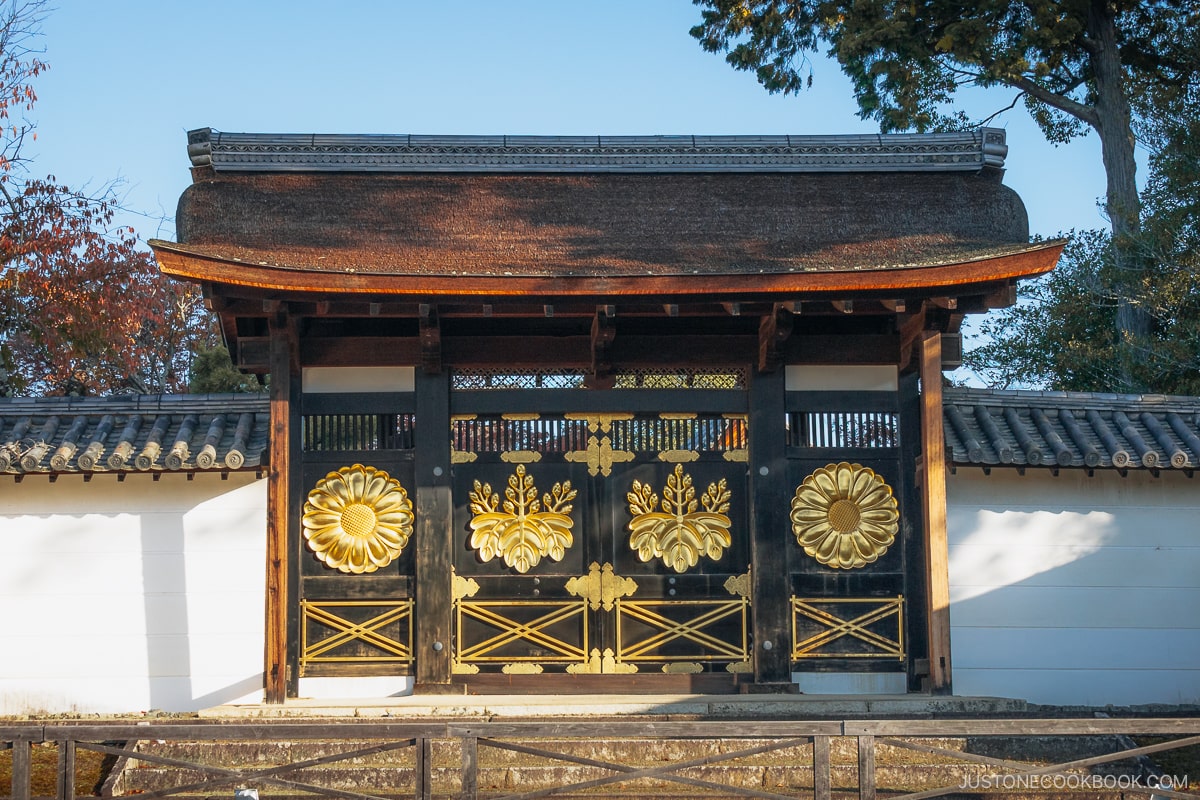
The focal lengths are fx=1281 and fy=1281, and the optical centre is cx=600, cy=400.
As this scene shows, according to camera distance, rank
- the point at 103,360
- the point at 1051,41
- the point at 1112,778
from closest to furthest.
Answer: the point at 1112,778, the point at 1051,41, the point at 103,360

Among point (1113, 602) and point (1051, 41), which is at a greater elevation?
point (1051, 41)

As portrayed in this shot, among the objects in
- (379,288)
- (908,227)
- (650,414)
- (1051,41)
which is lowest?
(650,414)

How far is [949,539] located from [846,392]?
152 cm

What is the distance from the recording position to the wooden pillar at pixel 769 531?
10.6 m

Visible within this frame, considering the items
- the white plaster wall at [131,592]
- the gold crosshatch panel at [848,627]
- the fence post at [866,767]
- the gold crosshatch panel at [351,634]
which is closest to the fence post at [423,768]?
the fence post at [866,767]

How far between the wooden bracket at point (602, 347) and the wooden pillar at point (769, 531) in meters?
1.24

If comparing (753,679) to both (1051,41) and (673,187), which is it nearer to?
(673,187)

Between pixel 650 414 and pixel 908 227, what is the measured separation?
2958 mm

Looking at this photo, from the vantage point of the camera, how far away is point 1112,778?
27.7 feet

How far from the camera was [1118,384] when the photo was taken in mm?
17516

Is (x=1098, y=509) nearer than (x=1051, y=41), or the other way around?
(x=1098, y=509)

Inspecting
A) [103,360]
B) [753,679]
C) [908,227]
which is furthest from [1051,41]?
[103,360]

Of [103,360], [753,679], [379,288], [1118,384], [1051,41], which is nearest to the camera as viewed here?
[379,288]

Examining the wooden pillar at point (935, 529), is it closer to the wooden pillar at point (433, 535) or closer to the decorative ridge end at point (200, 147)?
the wooden pillar at point (433, 535)
